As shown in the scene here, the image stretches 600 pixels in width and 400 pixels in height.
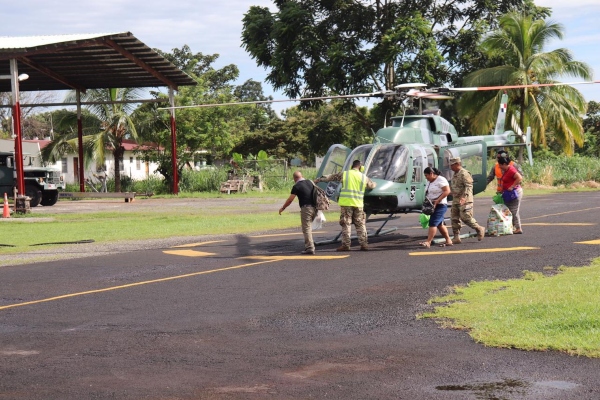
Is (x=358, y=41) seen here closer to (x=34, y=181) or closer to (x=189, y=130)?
(x=189, y=130)

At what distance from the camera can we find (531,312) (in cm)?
895

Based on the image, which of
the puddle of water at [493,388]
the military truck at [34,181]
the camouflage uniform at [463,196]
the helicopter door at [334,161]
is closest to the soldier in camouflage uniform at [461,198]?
the camouflage uniform at [463,196]

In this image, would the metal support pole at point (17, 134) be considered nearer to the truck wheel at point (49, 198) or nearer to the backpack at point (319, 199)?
the truck wheel at point (49, 198)

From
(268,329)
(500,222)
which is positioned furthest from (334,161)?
(268,329)

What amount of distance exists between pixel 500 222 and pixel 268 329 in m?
9.95

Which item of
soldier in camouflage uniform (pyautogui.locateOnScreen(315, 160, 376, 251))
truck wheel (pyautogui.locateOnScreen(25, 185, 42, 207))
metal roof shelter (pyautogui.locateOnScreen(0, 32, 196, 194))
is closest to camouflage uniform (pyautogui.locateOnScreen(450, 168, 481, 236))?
soldier in camouflage uniform (pyautogui.locateOnScreen(315, 160, 376, 251))

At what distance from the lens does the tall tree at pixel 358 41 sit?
142 feet

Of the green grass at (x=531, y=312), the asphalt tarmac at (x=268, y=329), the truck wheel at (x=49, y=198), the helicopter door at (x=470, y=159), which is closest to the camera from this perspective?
the asphalt tarmac at (x=268, y=329)

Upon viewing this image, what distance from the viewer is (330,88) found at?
146 ft

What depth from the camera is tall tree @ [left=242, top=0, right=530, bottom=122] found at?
142ft

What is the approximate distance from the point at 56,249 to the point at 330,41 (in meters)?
31.0

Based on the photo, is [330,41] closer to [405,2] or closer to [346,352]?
[405,2]

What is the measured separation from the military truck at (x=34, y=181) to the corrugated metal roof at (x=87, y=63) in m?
4.50

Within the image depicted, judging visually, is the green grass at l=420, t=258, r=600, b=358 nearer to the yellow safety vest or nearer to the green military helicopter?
the yellow safety vest
